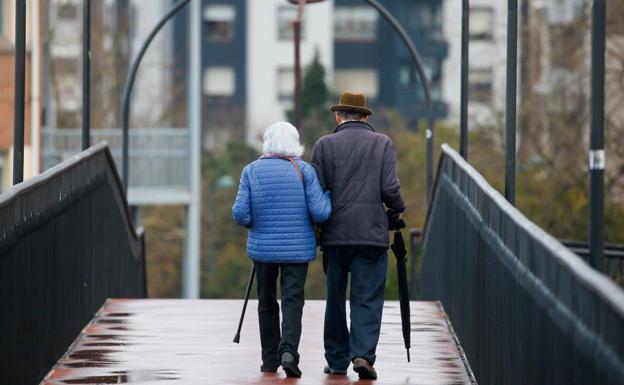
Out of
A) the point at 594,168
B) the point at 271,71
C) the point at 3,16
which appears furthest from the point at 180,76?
the point at 594,168

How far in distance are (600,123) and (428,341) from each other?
17.1 feet

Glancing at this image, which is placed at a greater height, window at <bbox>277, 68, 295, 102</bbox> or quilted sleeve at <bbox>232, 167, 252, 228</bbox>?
window at <bbox>277, 68, 295, 102</bbox>

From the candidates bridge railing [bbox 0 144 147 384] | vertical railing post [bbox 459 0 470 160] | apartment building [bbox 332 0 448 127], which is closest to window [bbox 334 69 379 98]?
apartment building [bbox 332 0 448 127]

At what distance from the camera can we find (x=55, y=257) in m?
11.6

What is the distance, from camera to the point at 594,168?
844 cm

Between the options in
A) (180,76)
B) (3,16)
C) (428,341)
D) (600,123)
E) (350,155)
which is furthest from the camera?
(180,76)

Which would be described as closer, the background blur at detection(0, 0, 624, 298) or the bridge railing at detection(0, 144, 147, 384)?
the bridge railing at detection(0, 144, 147, 384)

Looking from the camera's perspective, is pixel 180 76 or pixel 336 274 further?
pixel 180 76

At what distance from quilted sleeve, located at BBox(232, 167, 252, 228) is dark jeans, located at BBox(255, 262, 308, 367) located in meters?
0.29

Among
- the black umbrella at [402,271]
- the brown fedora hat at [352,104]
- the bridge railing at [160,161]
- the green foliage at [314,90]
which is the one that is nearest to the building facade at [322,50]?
the green foliage at [314,90]

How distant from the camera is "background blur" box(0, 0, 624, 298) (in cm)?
4147

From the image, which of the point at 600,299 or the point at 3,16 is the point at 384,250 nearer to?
the point at 600,299

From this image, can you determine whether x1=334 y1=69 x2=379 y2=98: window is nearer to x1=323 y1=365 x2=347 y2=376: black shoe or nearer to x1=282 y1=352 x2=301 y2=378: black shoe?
x1=323 y1=365 x2=347 y2=376: black shoe

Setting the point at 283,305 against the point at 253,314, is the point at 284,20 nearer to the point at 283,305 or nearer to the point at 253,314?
the point at 253,314
